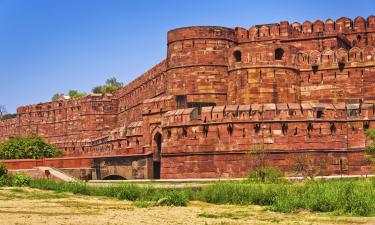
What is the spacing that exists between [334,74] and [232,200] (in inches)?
606

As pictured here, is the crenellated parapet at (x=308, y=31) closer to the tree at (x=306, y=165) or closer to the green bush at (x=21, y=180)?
the tree at (x=306, y=165)

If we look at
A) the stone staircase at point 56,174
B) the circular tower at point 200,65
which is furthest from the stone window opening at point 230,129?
the stone staircase at point 56,174

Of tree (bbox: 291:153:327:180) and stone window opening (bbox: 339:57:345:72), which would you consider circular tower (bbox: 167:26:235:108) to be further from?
tree (bbox: 291:153:327:180)

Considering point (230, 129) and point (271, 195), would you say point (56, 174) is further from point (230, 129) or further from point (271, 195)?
point (271, 195)

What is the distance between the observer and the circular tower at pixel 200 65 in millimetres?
33438

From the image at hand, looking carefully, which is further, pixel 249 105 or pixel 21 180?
pixel 249 105

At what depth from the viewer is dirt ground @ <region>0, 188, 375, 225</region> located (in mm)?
14195

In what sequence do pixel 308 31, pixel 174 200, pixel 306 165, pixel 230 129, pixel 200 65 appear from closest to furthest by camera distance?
pixel 174 200
pixel 306 165
pixel 230 129
pixel 200 65
pixel 308 31

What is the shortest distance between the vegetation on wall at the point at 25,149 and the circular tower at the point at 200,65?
33.2 ft

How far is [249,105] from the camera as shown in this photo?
28.8m

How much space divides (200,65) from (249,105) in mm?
5673

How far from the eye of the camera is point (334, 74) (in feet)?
105

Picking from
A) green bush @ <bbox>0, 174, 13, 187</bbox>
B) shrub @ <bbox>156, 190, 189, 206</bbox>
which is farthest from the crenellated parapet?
shrub @ <bbox>156, 190, 189, 206</bbox>

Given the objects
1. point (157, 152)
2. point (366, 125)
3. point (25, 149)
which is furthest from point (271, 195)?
point (25, 149)
